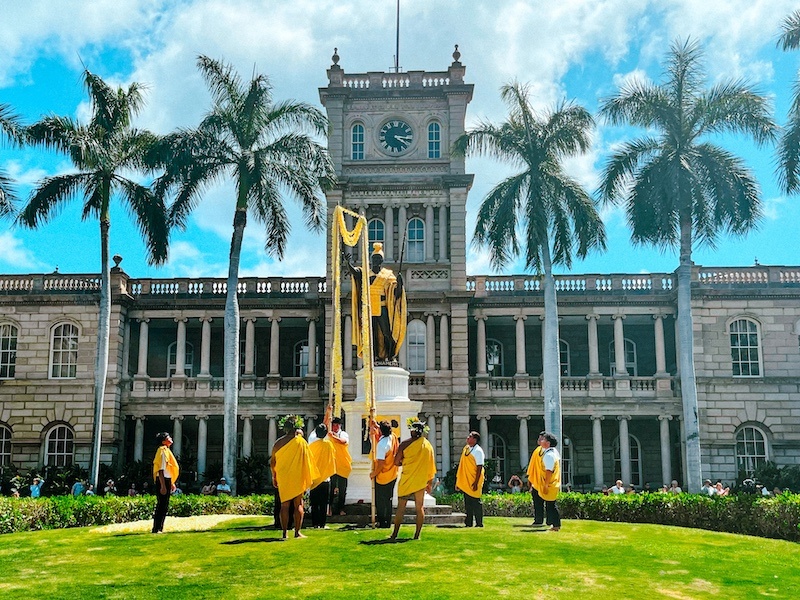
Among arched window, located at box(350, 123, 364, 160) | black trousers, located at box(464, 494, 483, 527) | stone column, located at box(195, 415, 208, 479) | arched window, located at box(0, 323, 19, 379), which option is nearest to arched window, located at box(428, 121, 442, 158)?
arched window, located at box(350, 123, 364, 160)

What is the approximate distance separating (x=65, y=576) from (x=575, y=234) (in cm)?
1979

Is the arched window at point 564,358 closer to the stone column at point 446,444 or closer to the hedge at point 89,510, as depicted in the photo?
the stone column at point 446,444

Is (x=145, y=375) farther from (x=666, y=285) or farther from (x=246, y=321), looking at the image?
(x=666, y=285)

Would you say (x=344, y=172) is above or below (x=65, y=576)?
above

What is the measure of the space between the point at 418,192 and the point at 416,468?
2457 cm

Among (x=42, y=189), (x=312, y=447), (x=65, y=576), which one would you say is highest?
(x=42, y=189)

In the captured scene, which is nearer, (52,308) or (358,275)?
(358,275)

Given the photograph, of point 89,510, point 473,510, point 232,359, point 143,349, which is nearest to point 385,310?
point 473,510

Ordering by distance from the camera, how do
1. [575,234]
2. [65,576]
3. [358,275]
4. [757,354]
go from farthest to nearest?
1. [757,354]
2. [575,234]
3. [358,275]
4. [65,576]

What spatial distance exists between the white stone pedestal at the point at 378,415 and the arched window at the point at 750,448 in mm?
20917

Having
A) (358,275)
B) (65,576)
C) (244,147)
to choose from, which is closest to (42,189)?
(244,147)

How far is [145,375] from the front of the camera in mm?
36438

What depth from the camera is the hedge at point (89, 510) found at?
1650 cm

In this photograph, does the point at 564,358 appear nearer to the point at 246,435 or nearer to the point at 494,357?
the point at 494,357
